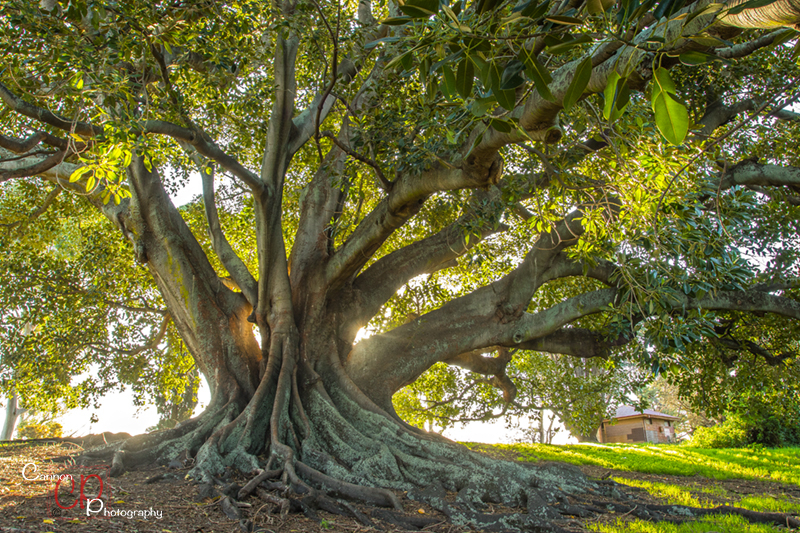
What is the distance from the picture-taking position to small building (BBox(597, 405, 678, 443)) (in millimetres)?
24766

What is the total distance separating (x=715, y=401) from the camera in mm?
7746

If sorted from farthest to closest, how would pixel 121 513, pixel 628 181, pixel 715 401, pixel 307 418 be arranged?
1. pixel 715 401
2. pixel 307 418
3. pixel 628 181
4. pixel 121 513

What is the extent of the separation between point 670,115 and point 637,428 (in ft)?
95.9

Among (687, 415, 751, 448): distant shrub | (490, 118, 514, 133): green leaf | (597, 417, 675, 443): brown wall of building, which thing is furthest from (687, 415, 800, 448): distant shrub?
(490, 118, 514, 133): green leaf

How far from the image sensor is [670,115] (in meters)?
1.08

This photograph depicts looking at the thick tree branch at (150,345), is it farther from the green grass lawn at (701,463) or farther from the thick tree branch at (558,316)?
the green grass lawn at (701,463)

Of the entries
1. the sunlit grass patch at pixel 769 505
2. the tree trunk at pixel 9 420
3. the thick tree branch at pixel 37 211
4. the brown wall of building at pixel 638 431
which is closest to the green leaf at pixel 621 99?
the sunlit grass patch at pixel 769 505

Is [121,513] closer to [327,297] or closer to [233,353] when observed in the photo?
[233,353]

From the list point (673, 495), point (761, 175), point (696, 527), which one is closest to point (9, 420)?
point (673, 495)

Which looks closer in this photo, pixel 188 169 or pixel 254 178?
pixel 254 178

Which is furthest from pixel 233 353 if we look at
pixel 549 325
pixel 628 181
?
pixel 628 181

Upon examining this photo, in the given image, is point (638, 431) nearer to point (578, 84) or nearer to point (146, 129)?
point (146, 129)

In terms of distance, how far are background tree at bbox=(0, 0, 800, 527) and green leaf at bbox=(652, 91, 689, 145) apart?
0.12 m

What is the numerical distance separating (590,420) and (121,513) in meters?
9.02
